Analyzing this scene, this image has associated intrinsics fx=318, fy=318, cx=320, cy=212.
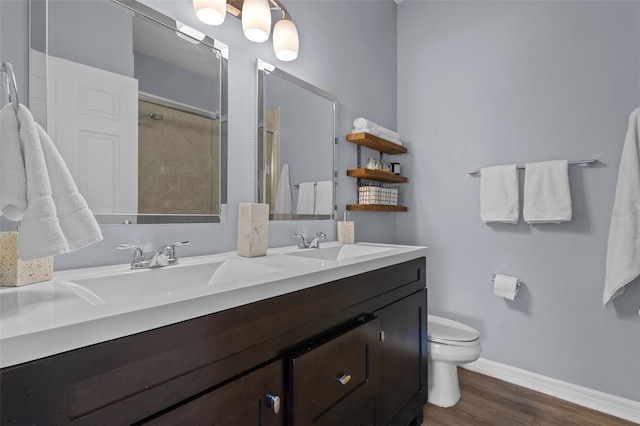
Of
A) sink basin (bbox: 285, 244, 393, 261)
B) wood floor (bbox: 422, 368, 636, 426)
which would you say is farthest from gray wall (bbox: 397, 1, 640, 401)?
sink basin (bbox: 285, 244, 393, 261)

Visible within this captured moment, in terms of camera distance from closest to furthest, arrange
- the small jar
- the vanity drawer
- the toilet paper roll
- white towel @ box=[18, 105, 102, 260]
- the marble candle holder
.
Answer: white towel @ box=[18, 105, 102, 260], the marble candle holder, the vanity drawer, the toilet paper roll, the small jar

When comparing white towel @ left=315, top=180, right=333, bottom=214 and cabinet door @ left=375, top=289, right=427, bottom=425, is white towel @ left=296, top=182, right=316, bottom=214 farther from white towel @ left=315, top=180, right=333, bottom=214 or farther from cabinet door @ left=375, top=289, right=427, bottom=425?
cabinet door @ left=375, top=289, right=427, bottom=425

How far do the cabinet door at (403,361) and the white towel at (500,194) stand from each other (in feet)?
2.69

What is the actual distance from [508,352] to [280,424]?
1.87m

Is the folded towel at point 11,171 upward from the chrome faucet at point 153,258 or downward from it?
upward

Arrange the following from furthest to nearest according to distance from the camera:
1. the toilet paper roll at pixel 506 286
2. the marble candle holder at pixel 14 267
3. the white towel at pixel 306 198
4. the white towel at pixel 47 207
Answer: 1. the toilet paper roll at pixel 506 286
2. the white towel at pixel 306 198
3. the marble candle holder at pixel 14 267
4. the white towel at pixel 47 207

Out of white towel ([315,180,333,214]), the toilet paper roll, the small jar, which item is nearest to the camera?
white towel ([315,180,333,214])

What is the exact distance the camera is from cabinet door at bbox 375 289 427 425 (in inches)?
51.4

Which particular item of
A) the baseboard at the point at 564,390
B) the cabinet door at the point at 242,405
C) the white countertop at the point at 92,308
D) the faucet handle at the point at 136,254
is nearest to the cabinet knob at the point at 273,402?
the cabinet door at the point at 242,405

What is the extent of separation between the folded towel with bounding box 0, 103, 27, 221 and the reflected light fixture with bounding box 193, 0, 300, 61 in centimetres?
83

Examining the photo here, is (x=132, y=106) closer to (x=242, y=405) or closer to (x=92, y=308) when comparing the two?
(x=92, y=308)

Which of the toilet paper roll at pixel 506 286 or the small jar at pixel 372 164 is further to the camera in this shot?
the small jar at pixel 372 164

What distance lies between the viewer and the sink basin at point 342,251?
1591 mm

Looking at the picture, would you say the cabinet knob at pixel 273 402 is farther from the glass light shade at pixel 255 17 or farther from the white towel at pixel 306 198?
the glass light shade at pixel 255 17
